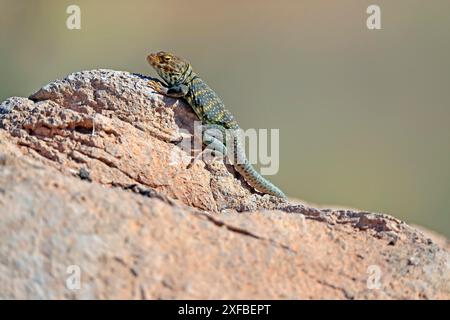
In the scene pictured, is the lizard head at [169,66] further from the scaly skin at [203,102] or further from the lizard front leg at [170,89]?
the lizard front leg at [170,89]

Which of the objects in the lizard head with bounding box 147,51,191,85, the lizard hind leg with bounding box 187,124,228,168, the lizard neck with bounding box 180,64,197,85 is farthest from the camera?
the lizard head with bounding box 147,51,191,85

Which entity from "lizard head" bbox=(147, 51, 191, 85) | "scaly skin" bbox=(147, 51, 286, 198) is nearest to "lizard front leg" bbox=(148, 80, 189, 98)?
"scaly skin" bbox=(147, 51, 286, 198)

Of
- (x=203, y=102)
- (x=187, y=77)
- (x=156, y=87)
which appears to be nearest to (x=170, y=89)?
(x=156, y=87)

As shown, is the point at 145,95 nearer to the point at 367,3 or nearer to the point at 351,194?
the point at 351,194

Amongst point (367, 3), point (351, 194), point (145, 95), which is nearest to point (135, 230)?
point (145, 95)

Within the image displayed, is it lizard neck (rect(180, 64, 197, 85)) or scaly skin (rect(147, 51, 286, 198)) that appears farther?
lizard neck (rect(180, 64, 197, 85))

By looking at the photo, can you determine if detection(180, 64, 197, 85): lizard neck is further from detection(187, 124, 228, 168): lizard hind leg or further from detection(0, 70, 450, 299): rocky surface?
detection(0, 70, 450, 299): rocky surface
